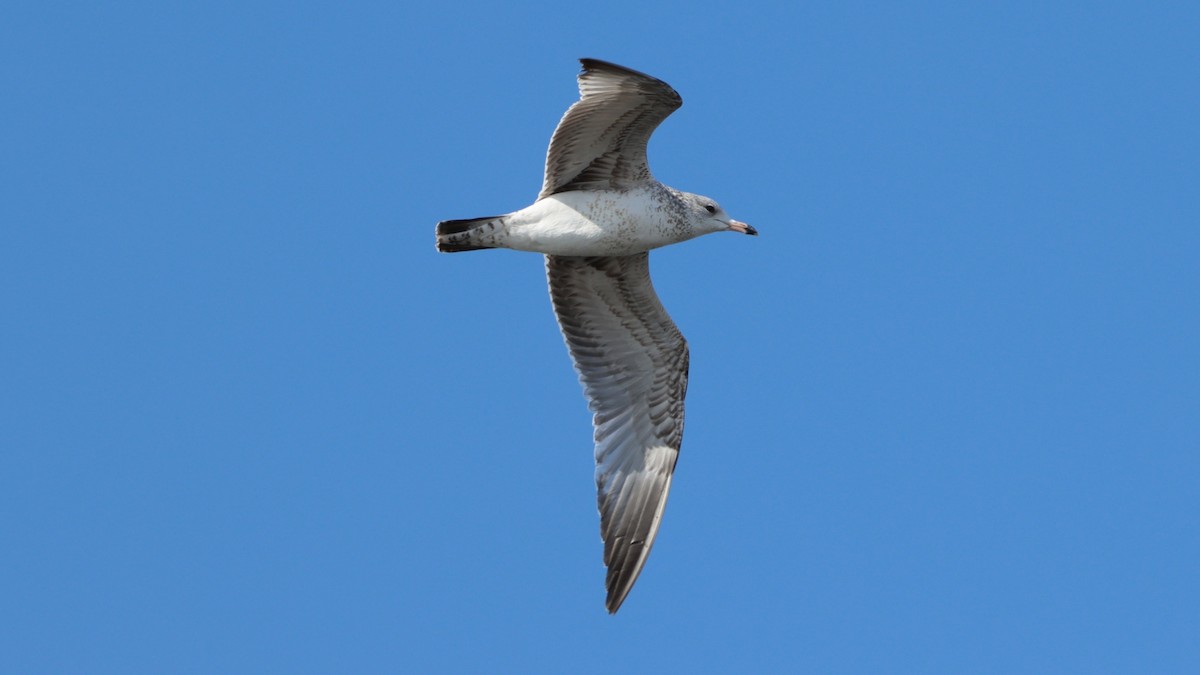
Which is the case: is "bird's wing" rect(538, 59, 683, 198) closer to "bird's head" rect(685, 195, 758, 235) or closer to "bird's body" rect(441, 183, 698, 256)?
"bird's body" rect(441, 183, 698, 256)

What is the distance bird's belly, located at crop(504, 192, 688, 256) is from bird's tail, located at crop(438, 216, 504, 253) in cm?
12

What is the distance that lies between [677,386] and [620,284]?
1082mm

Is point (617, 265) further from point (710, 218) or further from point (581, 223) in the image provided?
point (581, 223)

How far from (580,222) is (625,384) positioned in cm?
192

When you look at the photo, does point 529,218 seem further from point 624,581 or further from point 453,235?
point 624,581

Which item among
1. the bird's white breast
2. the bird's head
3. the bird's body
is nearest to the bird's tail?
the bird's body

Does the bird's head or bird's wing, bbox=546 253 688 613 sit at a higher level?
the bird's head

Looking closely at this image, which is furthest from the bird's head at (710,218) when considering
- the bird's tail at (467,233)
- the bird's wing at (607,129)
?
the bird's tail at (467,233)

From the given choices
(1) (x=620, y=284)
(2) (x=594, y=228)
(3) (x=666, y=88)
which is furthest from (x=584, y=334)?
(3) (x=666, y=88)

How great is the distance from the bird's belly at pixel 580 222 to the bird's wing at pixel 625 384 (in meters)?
0.79

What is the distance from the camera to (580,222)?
42.2ft

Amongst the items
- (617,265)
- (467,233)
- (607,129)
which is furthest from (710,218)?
(467,233)

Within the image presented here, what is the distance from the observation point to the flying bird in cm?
1245

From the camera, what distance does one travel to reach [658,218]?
13016mm
